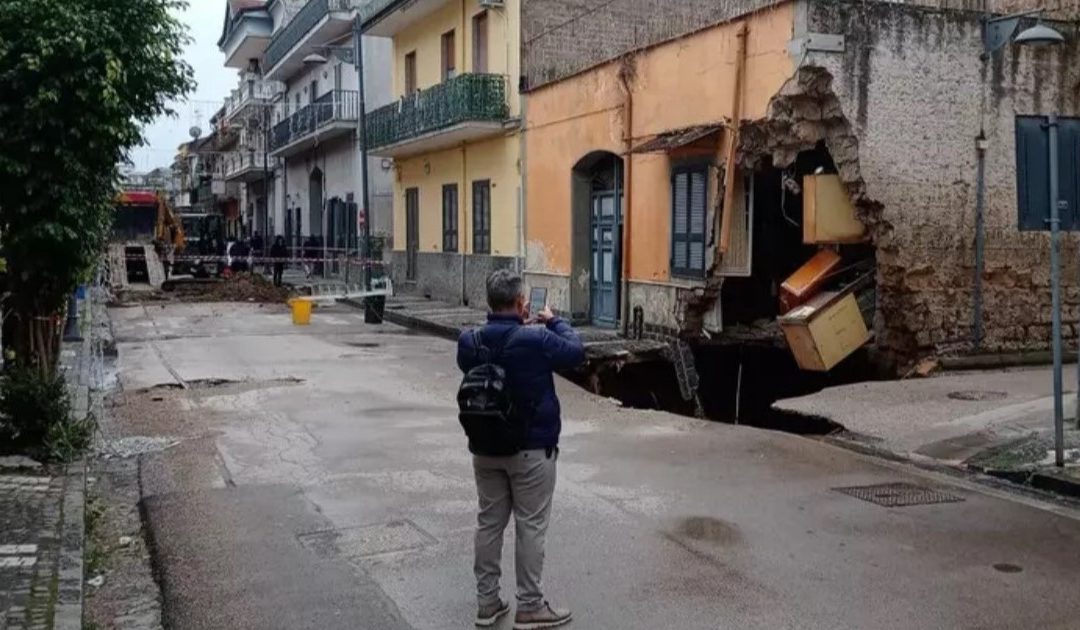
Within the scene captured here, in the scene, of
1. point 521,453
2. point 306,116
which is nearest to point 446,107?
point 306,116

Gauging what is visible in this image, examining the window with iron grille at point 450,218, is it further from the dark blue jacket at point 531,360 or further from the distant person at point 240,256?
the dark blue jacket at point 531,360

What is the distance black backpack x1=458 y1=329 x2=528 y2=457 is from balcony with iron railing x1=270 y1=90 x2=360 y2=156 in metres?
28.5

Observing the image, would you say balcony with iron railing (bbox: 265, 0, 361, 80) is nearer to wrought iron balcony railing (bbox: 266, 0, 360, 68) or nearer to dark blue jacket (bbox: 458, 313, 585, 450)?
wrought iron balcony railing (bbox: 266, 0, 360, 68)

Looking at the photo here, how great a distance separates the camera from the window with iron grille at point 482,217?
81.9 feet

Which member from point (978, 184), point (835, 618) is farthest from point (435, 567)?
point (978, 184)

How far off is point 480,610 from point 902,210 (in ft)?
32.4

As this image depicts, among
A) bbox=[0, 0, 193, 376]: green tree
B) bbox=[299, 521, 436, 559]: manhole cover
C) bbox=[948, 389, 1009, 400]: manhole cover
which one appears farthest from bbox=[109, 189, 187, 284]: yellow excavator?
bbox=[299, 521, 436, 559]: manhole cover

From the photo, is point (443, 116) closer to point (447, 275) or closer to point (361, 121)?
point (361, 121)

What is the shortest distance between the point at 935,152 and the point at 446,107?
13138 millimetres

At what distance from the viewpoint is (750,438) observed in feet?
34.2

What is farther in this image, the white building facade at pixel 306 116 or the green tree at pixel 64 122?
the white building facade at pixel 306 116

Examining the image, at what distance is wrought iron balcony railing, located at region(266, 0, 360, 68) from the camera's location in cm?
3284

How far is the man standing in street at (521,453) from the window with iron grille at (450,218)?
21935 mm

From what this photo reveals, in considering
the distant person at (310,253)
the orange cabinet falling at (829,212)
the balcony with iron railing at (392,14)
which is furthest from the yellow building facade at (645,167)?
the distant person at (310,253)
